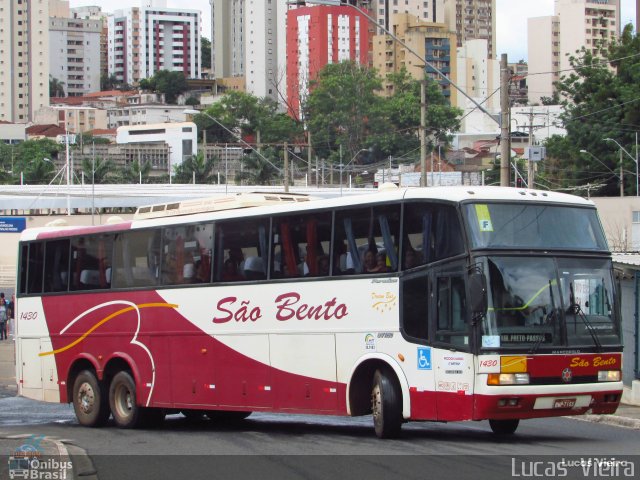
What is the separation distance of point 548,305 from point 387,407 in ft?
7.96

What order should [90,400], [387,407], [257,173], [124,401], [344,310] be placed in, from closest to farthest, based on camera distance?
1. [387,407]
2. [344,310]
3. [124,401]
4. [90,400]
5. [257,173]

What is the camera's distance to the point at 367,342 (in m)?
15.2

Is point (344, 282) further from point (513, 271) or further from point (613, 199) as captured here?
point (613, 199)

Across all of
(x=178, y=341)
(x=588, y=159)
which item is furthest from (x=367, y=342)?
(x=588, y=159)

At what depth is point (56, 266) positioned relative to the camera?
20.7 metres

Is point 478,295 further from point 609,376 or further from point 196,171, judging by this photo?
point 196,171

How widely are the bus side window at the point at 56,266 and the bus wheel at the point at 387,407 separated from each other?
Answer: 7613 millimetres

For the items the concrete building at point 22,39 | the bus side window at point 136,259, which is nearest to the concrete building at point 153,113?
the concrete building at point 22,39

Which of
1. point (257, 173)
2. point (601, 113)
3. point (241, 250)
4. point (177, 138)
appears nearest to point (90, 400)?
point (241, 250)

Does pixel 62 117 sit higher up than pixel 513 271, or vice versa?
pixel 62 117

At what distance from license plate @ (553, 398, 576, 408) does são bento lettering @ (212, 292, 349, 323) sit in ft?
10.2

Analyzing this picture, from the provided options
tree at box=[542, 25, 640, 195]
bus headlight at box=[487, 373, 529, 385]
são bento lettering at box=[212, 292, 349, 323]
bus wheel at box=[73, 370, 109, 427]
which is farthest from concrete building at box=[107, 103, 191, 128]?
bus headlight at box=[487, 373, 529, 385]

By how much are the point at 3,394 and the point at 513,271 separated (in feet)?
59.1

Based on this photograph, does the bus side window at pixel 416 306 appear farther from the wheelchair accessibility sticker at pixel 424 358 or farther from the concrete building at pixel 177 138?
the concrete building at pixel 177 138
